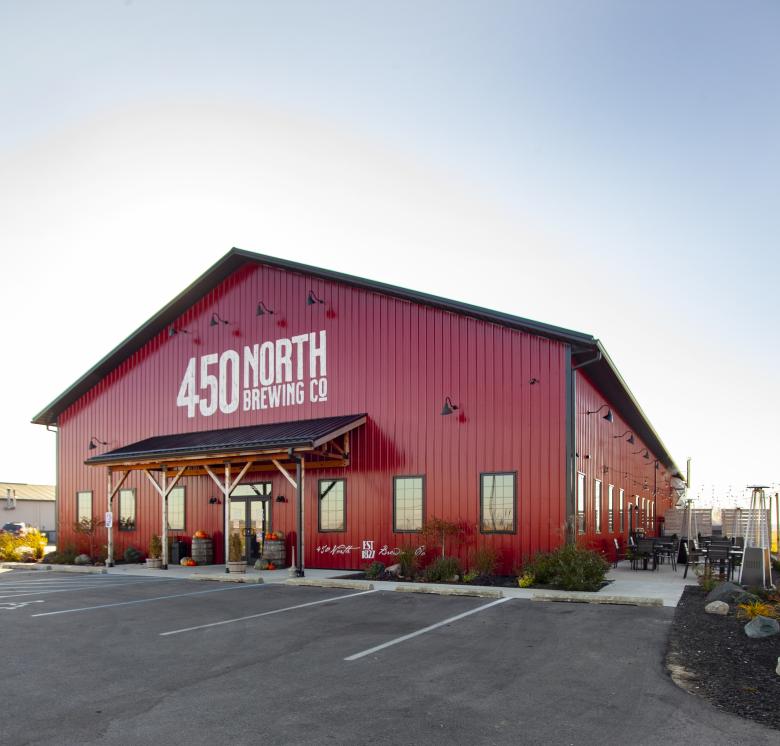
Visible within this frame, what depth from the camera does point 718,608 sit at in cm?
1116

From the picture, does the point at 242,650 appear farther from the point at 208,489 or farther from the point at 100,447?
the point at 100,447

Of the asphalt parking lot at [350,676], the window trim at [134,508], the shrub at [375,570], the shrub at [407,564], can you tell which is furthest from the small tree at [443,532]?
the window trim at [134,508]

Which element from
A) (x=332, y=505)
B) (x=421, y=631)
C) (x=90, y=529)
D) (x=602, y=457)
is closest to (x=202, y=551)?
(x=332, y=505)

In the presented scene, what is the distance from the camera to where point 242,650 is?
9.05 meters

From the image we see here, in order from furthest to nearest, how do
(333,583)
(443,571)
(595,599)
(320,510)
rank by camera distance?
(320,510)
(443,571)
(333,583)
(595,599)

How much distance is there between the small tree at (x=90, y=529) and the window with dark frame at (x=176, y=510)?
3538mm

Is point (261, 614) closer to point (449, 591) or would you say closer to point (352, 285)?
point (449, 591)

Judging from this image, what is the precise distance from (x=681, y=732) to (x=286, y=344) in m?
17.3

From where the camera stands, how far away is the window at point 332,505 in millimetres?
19812

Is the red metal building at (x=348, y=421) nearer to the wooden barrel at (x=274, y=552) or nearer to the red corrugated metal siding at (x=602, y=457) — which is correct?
the red corrugated metal siding at (x=602, y=457)

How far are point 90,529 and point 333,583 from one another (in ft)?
43.1

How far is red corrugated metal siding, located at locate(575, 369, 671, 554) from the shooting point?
1877 cm

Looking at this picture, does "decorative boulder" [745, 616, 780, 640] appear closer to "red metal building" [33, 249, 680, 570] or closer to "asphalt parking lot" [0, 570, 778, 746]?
Result: "asphalt parking lot" [0, 570, 778, 746]

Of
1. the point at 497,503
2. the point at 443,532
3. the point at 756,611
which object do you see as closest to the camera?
the point at 756,611
